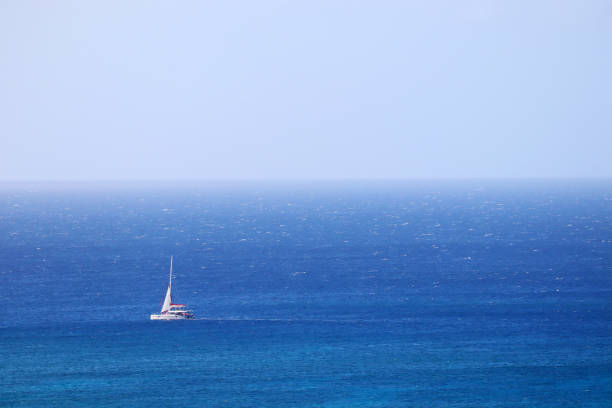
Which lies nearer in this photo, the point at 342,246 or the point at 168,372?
the point at 168,372

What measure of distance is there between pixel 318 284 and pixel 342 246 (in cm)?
4962

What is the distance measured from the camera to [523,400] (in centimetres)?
7131

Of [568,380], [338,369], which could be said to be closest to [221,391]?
[338,369]

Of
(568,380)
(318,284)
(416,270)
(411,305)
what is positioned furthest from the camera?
(416,270)

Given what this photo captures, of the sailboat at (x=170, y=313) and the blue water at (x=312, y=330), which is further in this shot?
the sailboat at (x=170, y=313)

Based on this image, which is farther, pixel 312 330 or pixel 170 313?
pixel 170 313

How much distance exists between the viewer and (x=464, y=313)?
101m

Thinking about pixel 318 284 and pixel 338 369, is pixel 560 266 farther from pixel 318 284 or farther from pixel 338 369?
pixel 338 369

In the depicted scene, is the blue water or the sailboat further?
the sailboat

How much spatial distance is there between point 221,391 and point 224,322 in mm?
23817

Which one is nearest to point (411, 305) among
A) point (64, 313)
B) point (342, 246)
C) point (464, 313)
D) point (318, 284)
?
point (464, 313)

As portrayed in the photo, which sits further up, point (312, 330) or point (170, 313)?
point (170, 313)

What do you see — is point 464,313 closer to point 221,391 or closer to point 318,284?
point 318,284

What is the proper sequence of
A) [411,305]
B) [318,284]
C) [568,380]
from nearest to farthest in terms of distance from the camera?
[568,380], [411,305], [318,284]
